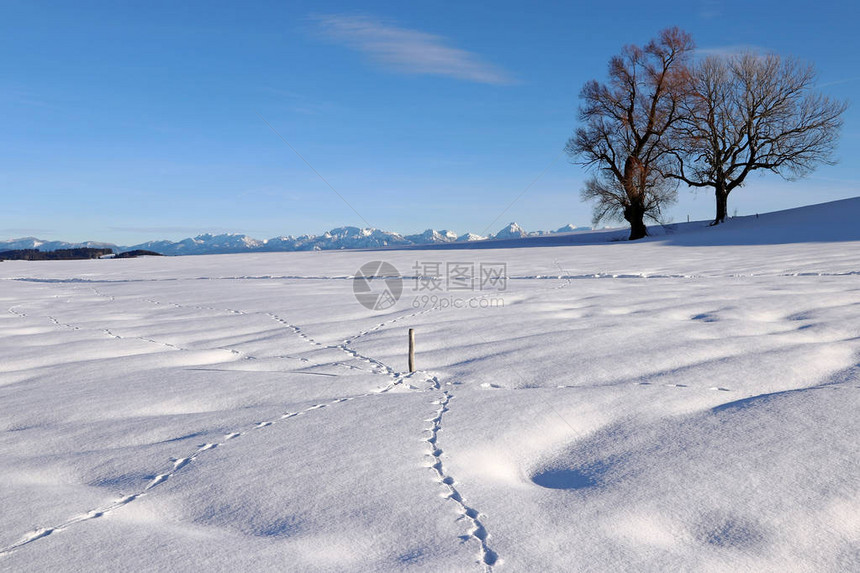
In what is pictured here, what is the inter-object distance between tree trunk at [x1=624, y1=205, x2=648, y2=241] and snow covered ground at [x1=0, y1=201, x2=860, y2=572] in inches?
854

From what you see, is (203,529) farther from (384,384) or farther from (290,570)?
(384,384)

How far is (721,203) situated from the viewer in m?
27.1

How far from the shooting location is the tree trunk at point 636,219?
1053 inches

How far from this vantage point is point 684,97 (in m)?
25.6

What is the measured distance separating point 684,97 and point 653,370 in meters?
25.3

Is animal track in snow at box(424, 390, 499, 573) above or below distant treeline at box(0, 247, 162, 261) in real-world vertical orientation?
below
